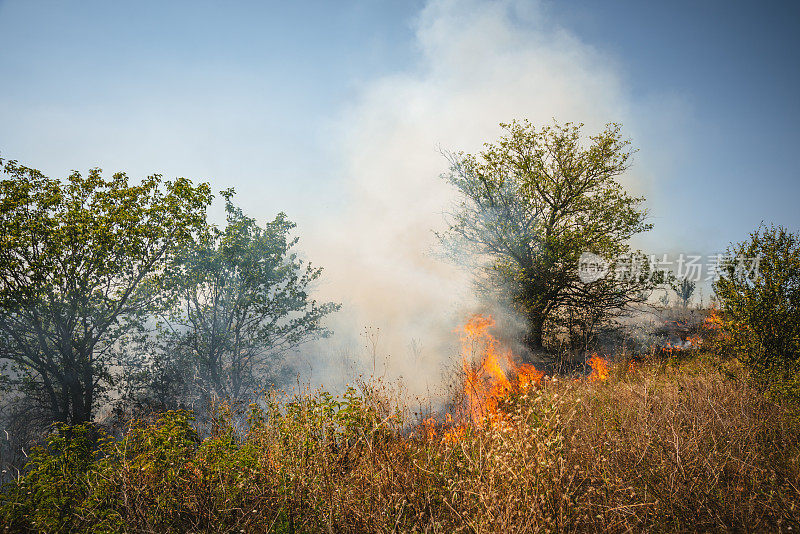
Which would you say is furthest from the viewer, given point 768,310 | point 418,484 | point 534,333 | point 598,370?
point 534,333

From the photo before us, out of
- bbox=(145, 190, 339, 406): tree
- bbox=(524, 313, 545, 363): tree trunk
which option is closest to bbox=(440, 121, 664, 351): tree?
bbox=(524, 313, 545, 363): tree trunk

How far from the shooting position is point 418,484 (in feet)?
11.7

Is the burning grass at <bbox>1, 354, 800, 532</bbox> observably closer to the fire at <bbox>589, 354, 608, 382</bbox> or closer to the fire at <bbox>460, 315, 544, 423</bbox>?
the fire at <bbox>589, 354, 608, 382</bbox>

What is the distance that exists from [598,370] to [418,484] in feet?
36.1

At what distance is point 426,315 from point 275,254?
13410mm

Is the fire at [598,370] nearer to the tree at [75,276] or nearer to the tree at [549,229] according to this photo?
the tree at [549,229]

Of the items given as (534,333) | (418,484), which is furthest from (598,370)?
(418,484)

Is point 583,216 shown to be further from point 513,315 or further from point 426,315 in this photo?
point 426,315

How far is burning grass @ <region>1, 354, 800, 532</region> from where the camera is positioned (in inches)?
109

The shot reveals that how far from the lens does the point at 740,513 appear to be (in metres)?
3.09

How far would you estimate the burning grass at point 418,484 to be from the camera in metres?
2.77

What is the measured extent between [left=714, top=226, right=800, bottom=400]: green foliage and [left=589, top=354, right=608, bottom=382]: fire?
3.58 meters

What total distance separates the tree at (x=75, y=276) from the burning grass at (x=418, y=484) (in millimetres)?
7525

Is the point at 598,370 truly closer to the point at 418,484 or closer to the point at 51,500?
the point at 418,484
